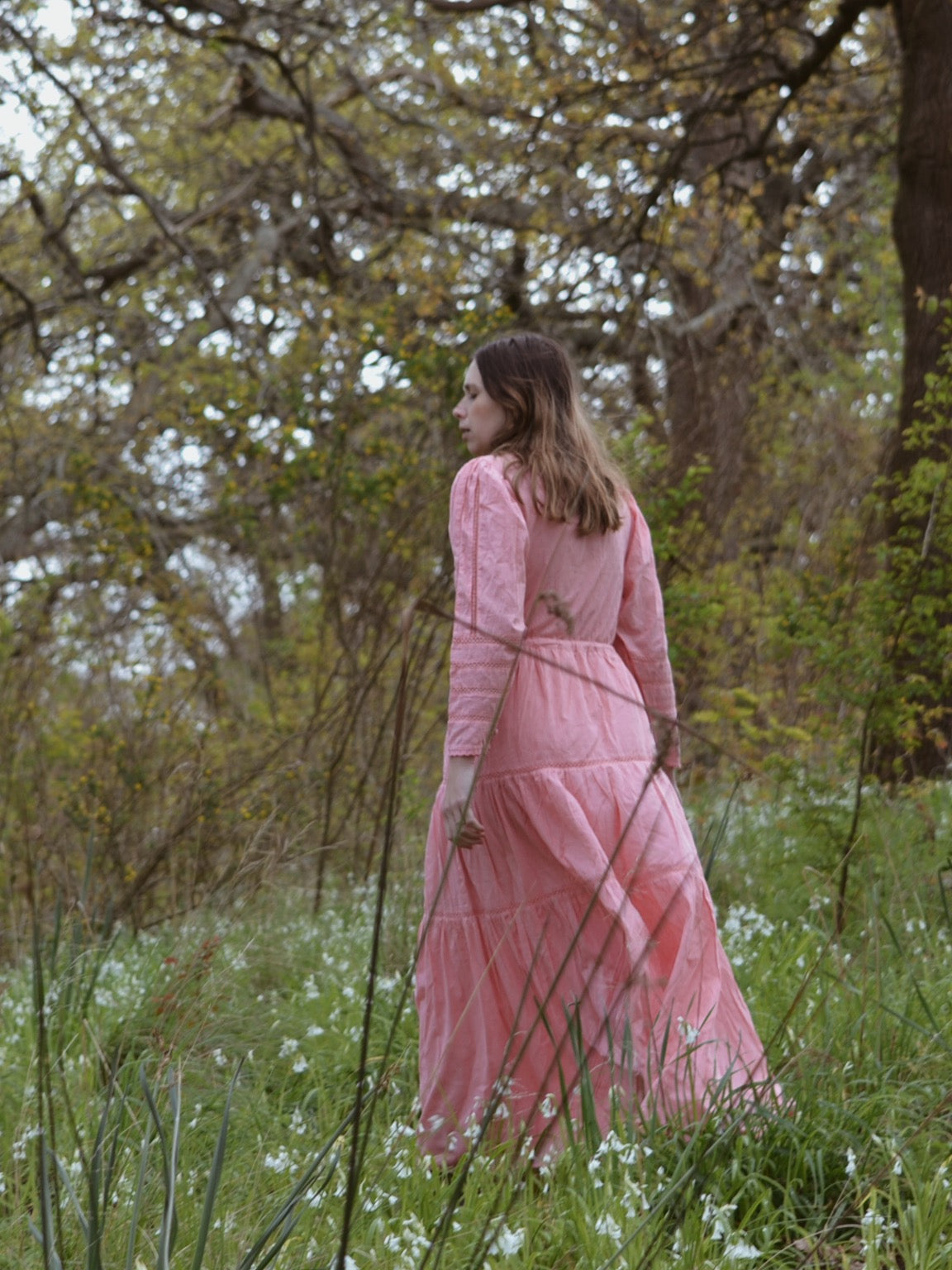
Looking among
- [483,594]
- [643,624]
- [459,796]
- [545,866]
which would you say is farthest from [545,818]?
[643,624]

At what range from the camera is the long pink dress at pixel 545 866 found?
114 inches

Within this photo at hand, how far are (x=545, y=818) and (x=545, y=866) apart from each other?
11 cm

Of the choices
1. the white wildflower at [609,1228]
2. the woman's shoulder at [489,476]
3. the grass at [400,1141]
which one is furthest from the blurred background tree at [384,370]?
the white wildflower at [609,1228]

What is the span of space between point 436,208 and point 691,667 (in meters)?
4.36

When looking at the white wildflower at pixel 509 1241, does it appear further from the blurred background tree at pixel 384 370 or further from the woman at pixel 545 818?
the blurred background tree at pixel 384 370

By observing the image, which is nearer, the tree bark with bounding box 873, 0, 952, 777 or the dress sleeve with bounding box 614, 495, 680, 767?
the dress sleeve with bounding box 614, 495, 680, 767

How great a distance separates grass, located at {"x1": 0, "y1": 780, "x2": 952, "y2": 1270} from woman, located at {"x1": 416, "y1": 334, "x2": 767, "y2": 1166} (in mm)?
196

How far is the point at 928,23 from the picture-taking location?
6598 mm

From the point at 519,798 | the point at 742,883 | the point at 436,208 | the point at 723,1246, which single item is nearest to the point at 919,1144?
the point at 723,1246

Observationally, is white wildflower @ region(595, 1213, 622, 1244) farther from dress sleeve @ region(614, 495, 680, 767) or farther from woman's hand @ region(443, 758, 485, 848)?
dress sleeve @ region(614, 495, 680, 767)

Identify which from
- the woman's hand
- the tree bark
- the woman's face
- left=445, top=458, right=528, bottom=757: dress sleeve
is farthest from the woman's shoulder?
the tree bark

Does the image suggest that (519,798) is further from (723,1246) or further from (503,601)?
(723,1246)

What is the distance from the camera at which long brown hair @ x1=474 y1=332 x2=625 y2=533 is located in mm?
3164

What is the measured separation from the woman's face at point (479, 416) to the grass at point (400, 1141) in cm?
108
